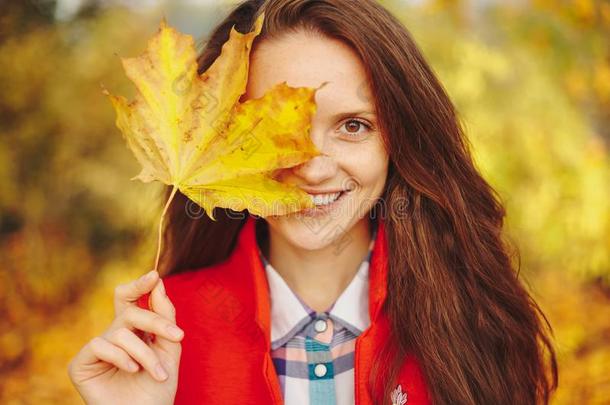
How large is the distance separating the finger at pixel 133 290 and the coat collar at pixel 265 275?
354 mm

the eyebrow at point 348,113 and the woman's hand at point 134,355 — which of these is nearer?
the woman's hand at point 134,355

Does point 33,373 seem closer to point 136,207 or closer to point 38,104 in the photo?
point 136,207

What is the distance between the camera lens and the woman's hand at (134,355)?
4.22ft

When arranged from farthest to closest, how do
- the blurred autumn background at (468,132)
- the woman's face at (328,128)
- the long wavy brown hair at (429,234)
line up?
the blurred autumn background at (468,132)
the long wavy brown hair at (429,234)
the woman's face at (328,128)

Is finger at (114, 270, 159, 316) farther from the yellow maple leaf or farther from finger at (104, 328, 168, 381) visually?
the yellow maple leaf

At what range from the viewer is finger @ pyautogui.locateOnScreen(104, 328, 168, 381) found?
1283mm

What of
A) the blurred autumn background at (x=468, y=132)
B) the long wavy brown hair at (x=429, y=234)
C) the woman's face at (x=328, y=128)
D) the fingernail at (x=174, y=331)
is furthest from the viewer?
the blurred autumn background at (x=468, y=132)

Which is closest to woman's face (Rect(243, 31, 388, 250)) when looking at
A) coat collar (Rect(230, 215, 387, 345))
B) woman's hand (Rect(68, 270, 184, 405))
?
coat collar (Rect(230, 215, 387, 345))

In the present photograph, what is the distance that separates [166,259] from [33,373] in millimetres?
1404

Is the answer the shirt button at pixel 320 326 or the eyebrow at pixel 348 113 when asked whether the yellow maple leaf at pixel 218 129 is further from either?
the shirt button at pixel 320 326

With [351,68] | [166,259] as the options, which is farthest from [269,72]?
[166,259]

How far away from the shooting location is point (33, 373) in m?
2.95

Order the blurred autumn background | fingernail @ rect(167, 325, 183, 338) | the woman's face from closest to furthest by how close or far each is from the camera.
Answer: fingernail @ rect(167, 325, 183, 338) → the woman's face → the blurred autumn background

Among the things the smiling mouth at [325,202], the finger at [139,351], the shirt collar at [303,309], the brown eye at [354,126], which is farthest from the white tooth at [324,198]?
the finger at [139,351]
